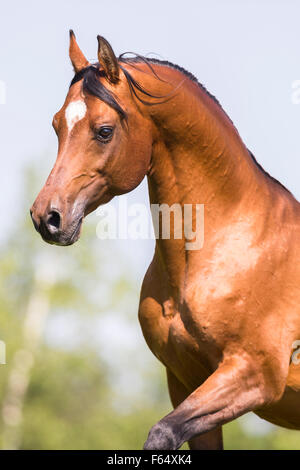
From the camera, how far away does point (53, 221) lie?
13.7 feet

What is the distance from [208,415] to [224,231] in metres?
1.13

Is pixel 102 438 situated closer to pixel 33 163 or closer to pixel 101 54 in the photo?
pixel 33 163

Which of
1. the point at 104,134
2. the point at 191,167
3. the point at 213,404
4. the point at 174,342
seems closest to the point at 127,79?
the point at 104,134

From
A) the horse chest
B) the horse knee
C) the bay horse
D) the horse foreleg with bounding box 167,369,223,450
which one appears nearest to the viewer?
the horse knee

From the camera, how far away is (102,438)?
24.1m

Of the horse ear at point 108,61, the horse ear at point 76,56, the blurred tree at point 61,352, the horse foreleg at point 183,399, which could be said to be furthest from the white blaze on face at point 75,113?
the blurred tree at point 61,352

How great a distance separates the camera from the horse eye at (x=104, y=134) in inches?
171

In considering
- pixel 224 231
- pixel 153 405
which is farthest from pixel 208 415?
pixel 153 405

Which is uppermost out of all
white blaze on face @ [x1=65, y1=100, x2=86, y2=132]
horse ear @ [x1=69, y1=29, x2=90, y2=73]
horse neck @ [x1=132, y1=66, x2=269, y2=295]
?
horse ear @ [x1=69, y1=29, x2=90, y2=73]

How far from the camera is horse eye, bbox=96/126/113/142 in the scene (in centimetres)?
435

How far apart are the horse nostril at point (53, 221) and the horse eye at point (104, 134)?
0.53 metres

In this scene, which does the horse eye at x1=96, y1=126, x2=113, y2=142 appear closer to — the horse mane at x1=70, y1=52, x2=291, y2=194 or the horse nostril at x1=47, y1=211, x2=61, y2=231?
the horse mane at x1=70, y1=52, x2=291, y2=194

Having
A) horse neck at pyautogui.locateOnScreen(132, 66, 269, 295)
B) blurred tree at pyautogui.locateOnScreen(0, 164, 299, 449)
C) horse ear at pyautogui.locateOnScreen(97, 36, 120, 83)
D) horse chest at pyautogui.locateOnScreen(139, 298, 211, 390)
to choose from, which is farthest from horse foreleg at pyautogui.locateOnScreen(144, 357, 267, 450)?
blurred tree at pyautogui.locateOnScreen(0, 164, 299, 449)

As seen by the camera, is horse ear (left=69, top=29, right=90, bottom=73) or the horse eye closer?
the horse eye
